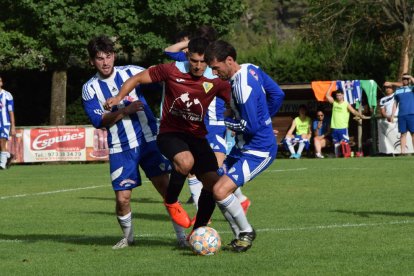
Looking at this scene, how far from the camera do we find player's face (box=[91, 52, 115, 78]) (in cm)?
1011

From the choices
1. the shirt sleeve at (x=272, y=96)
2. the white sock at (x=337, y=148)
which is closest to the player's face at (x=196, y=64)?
the shirt sleeve at (x=272, y=96)

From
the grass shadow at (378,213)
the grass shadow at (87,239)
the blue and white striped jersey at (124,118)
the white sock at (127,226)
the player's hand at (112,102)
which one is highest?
the player's hand at (112,102)

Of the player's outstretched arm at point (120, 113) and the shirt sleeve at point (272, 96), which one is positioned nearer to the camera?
the shirt sleeve at point (272, 96)

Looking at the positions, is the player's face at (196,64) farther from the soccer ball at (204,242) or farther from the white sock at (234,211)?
the soccer ball at (204,242)

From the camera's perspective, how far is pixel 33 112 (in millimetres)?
37219

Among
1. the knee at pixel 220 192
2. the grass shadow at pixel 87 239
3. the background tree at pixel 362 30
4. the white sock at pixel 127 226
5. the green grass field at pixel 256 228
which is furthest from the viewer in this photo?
the background tree at pixel 362 30

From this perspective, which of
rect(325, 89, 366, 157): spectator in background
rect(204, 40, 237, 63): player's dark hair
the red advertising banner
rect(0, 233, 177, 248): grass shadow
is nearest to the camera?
rect(204, 40, 237, 63): player's dark hair

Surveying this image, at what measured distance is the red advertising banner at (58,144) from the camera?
2975cm

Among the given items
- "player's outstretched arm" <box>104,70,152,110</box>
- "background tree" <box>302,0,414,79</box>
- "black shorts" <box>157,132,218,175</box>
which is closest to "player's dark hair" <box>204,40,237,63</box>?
"player's outstretched arm" <box>104,70,152,110</box>

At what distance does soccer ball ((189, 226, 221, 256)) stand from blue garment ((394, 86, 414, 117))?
737 inches

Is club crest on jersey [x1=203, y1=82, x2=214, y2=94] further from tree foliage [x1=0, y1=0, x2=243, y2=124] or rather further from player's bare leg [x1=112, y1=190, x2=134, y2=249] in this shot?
tree foliage [x1=0, y1=0, x2=243, y2=124]

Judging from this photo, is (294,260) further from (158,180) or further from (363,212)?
(363,212)

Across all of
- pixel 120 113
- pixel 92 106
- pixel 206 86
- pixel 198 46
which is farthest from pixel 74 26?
pixel 198 46

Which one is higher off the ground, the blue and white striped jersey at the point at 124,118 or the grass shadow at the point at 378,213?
the blue and white striped jersey at the point at 124,118
